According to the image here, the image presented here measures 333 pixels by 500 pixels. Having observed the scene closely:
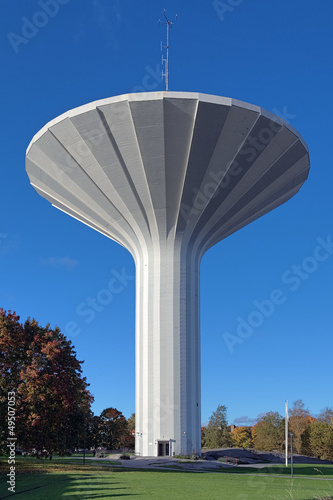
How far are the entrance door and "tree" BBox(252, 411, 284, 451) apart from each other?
→ 98.0 feet

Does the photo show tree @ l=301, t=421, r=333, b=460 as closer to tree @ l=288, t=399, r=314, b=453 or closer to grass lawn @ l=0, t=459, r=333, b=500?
tree @ l=288, t=399, r=314, b=453

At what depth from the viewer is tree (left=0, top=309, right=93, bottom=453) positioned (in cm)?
2583

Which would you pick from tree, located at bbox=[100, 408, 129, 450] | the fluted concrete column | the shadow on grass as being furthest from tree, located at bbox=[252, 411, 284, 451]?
the shadow on grass

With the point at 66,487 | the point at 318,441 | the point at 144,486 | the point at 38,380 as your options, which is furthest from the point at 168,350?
the point at 318,441

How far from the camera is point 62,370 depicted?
2764cm

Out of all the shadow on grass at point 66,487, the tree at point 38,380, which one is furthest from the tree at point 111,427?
the shadow on grass at point 66,487

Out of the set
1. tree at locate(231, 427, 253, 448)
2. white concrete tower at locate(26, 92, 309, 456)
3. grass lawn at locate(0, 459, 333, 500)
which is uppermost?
white concrete tower at locate(26, 92, 309, 456)

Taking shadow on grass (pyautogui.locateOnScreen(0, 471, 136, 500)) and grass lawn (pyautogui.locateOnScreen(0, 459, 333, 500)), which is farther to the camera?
shadow on grass (pyautogui.locateOnScreen(0, 471, 136, 500))

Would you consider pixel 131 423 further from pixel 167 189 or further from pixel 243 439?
pixel 167 189

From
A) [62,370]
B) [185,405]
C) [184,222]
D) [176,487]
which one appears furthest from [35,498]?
[184,222]

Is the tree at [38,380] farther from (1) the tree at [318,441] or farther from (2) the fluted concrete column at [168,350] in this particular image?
(1) the tree at [318,441]

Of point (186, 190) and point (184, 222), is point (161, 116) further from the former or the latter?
point (184, 222)

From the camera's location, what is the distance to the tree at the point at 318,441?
5659 cm

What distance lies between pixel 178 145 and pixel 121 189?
4608mm
